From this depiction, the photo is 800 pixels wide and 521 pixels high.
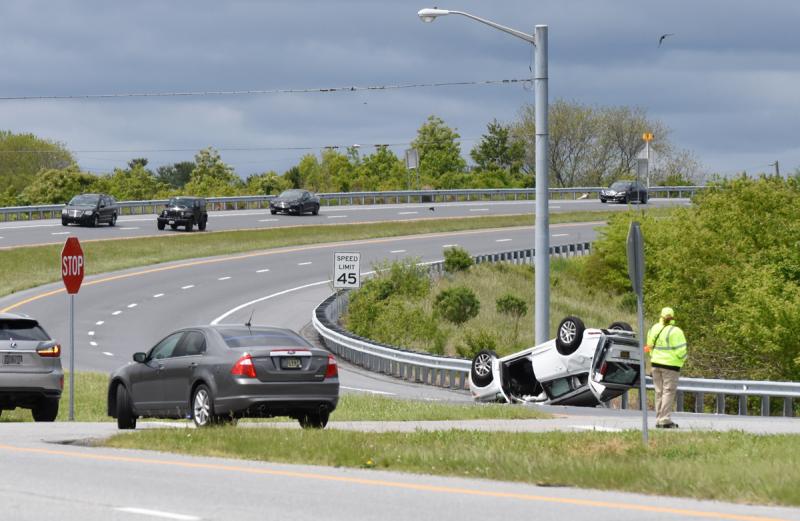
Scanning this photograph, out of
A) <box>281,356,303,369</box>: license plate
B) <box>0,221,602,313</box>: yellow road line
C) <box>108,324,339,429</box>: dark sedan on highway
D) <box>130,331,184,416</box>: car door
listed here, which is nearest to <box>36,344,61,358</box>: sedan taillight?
<box>130,331,184,416</box>: car door

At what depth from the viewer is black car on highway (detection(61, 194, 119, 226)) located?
Answer: 72625 mm

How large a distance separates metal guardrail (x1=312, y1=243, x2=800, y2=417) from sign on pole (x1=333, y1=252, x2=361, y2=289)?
1.38 metres

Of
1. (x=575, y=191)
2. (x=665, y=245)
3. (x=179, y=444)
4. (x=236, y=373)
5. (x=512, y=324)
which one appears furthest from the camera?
(x=575, y=191)

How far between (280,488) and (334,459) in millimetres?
2101

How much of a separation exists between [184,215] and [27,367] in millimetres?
52455

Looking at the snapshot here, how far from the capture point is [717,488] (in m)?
11.1

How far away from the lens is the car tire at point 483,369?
26.2 m

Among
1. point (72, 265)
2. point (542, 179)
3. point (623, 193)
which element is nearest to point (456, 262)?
point (542, 179)

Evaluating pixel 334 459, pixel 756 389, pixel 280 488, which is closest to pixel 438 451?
pixel 334 459

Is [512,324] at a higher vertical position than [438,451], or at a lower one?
lower

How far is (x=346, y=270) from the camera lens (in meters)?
40.2

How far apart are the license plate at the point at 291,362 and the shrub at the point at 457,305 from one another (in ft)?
111

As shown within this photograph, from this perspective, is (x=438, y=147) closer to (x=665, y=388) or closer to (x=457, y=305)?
Answer: (x=457, y=305)

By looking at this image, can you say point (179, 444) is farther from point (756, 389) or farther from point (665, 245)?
point (665, 245)
